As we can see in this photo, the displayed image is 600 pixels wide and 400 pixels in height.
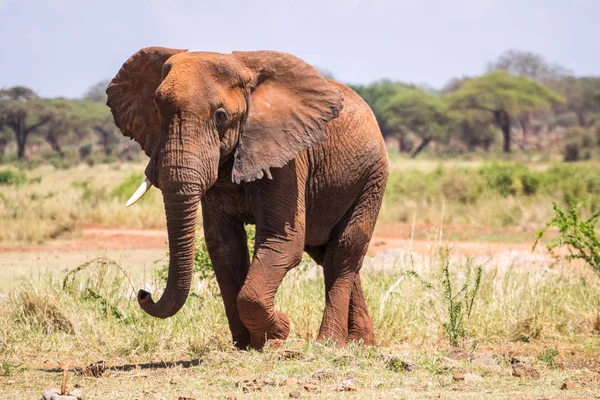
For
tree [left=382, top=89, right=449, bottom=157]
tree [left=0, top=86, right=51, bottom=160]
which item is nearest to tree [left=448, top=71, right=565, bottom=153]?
tree [left=382, top=89, right=449, bottom=157]

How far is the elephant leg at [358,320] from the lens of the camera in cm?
843

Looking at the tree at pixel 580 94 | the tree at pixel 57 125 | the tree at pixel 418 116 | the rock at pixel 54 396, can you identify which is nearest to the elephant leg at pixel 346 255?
the rock at pixel 54 396

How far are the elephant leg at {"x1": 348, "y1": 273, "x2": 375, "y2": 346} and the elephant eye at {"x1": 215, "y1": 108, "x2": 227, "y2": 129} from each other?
2.20 m

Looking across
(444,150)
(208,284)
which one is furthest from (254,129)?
(444,150)

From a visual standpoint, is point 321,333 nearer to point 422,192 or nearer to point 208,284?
point 208,284

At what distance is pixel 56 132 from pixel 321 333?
43820 mm

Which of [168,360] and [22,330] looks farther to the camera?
[22,330]

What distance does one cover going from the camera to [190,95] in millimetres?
6547

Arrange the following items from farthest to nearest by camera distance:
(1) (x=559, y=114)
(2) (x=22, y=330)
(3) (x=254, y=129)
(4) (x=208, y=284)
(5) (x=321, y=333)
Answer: (1) (x=559, y=114), (4) (x=208, y=284), (2) (x=22, y=330), (5) (x=321, y=333), (3) (x=254, y=129)

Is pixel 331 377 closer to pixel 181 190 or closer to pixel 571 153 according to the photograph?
pixel 181 190

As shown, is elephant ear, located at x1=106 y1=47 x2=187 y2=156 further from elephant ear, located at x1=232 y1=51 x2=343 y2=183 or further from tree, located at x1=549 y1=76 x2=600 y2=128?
tree, located at x1=549 y1=76 x2=600 y2=128

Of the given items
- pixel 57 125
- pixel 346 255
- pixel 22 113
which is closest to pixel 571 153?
pixel 57 125

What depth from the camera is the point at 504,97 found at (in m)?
55.1

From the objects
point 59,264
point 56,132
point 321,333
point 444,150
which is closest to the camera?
point 321,333
